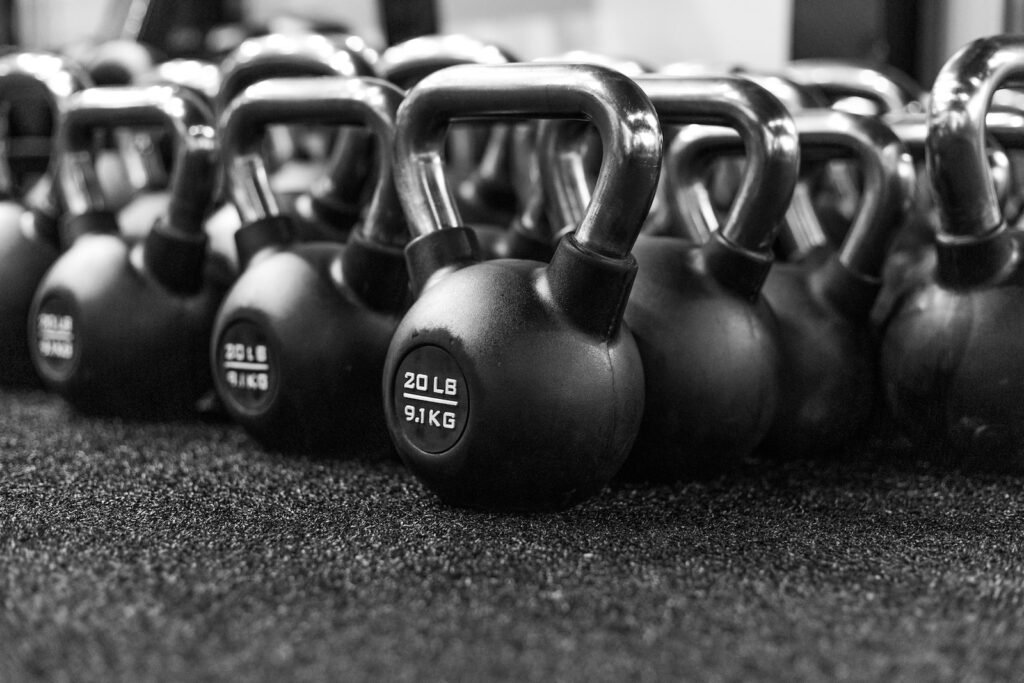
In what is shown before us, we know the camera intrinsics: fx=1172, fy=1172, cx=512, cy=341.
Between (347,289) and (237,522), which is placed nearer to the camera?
(237,522)

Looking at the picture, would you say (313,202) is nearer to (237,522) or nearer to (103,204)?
(103,204)

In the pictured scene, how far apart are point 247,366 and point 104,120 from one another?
1.28 feet

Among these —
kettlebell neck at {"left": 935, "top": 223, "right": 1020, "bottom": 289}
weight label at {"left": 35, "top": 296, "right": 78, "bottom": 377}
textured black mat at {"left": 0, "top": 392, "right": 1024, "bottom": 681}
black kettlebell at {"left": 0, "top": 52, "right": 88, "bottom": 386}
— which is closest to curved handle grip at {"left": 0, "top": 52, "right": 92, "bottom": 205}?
black kettlebell at {"left": 0, "top": 52, "right": 88, "bottom": 386}

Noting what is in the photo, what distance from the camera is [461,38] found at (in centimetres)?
132

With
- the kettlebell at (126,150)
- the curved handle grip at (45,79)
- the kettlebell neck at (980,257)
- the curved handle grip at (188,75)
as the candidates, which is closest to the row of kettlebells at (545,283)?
the kettlebell neck at (980,257)

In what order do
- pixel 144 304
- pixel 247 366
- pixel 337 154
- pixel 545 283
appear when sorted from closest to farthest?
pixel 545 283 → pixel 247 366 → pixel 144 304 → pixel 337 154

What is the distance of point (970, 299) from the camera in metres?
1.00

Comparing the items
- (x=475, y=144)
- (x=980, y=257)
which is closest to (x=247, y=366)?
(x=980, y=257)

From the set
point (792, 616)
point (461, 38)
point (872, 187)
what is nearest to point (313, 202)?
point (461, 38)

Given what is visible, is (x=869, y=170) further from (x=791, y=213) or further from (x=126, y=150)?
(x=126, y=150)

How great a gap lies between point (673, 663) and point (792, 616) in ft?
0.35

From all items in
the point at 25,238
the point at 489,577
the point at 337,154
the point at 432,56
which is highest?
the point at 432,56

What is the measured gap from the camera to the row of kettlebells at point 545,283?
33.3 inches

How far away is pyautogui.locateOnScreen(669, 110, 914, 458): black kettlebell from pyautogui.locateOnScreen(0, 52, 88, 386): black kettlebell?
2.77 feet
